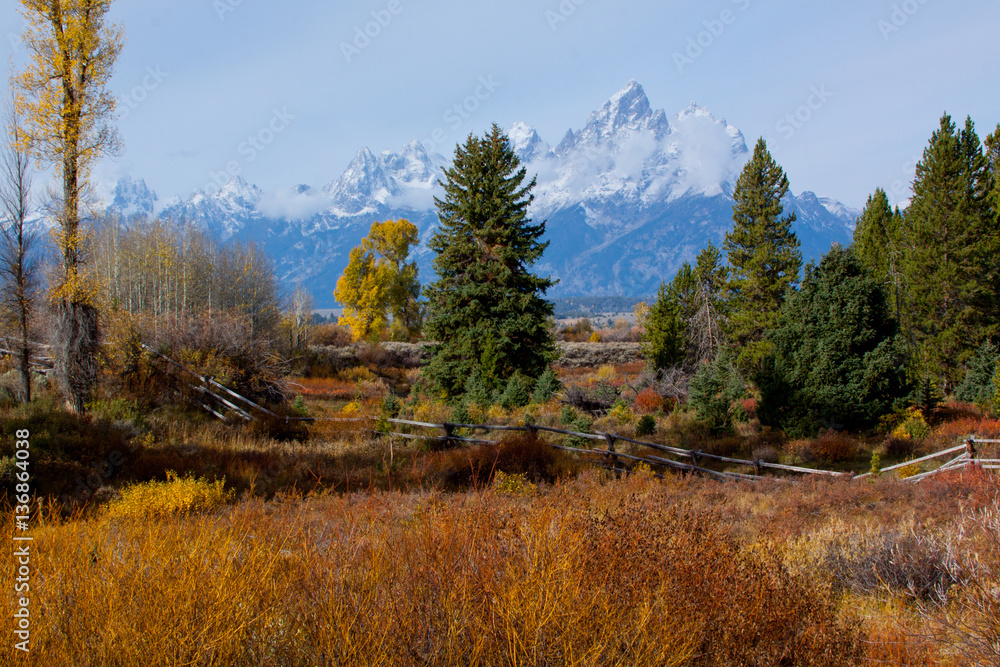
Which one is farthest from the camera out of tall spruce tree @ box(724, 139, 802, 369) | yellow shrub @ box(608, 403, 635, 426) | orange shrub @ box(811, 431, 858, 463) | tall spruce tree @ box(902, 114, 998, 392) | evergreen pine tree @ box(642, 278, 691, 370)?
tall spruce tree @ box(724, 139, 802, 369)

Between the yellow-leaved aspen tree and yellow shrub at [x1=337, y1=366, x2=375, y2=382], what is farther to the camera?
yellow shrub at [x1=337, y1=366, x2=375, y2=382]

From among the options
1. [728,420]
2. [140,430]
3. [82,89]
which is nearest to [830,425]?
[728,420]

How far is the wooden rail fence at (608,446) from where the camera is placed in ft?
32.1

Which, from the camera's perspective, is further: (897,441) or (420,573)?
(897,441)

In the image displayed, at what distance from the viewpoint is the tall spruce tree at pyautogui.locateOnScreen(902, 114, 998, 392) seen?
990 inches

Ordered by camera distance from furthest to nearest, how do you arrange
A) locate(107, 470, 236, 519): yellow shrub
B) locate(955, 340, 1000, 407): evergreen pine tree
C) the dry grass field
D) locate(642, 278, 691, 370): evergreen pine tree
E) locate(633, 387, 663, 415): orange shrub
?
1. locate(642, 278, 691, 370): evergreen pine tree
2. locate(633, 387, 663, 415): orange shrub
3. locate(955, 340, 1000, 407): evergreen pine tree
4. locate(107, 470, 236, 519): yellow shrub
5. the dry grass field

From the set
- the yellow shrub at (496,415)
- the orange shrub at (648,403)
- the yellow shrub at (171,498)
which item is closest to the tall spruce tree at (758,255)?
the orange shrub at (648,403)

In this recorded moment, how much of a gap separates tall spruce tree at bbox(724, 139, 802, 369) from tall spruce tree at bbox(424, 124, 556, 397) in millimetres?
17295

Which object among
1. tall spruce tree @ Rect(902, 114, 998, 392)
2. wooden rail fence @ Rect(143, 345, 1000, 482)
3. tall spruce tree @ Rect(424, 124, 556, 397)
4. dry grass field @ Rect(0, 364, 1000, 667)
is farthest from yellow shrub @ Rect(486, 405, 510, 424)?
tall spruce tree @ Rect(902, 114, 998, 392)

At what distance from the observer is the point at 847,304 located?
13.6 metres

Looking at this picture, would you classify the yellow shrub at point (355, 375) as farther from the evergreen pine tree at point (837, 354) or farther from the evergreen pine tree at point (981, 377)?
the evergreen pine tree at point (981, 377)

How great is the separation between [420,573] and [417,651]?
508mm

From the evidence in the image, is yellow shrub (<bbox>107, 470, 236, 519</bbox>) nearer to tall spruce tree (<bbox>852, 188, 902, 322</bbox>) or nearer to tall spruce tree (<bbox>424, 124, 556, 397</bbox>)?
tall spruce tree (<bbox>424, 124, 556, 397</bbox>)

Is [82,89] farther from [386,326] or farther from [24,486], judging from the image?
[386,326]
